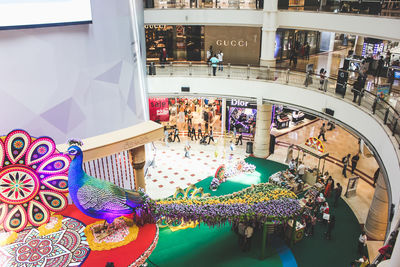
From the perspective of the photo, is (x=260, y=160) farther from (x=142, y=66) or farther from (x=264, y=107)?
(x=142, y=66)

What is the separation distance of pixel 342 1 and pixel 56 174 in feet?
53.3

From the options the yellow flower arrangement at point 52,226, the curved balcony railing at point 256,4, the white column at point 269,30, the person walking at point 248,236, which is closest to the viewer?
the yellow flower arrangement at point 52,226

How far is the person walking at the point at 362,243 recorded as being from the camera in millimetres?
10865

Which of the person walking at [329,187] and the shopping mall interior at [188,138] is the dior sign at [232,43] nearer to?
the shopping mall interior at [188,138]

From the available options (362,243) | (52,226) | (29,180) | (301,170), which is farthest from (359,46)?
(29,180)

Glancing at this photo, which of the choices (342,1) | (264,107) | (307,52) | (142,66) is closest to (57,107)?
(142,66)

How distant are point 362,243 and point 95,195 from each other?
9.00m

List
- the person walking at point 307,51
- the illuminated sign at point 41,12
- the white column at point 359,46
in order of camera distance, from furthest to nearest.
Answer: the white column at point 359,46
the person walking at point 307,51
the illuminated sign at point 41,12

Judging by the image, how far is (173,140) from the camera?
66.3 ft

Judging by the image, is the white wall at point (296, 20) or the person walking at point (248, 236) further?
the white wall at point (296, 20)

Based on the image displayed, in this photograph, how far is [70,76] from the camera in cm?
973

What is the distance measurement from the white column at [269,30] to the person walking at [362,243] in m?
9.09

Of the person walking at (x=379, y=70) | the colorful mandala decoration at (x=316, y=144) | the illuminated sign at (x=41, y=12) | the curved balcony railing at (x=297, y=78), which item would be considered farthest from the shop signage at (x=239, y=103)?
the illuminated sign at (x=41, y=12)

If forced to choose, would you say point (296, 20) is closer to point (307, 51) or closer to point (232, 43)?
point (232, 43)
